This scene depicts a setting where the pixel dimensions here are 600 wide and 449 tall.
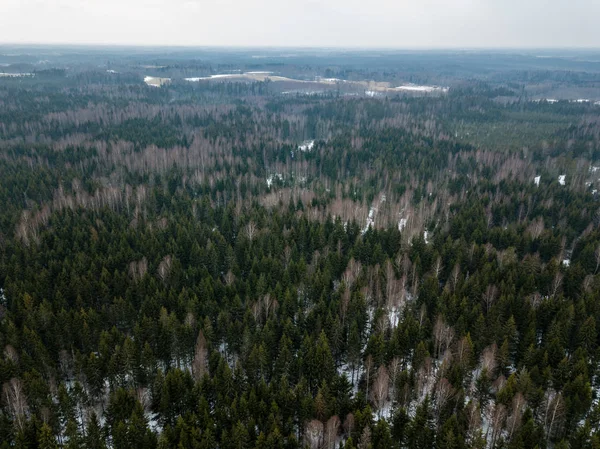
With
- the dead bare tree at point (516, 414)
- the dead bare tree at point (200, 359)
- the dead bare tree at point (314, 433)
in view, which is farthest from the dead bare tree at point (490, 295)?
the dead bare tree at point (200, 359)

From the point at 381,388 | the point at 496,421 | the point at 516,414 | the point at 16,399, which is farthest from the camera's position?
the point at 381,388

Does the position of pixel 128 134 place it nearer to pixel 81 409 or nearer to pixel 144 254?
pixel 144 254

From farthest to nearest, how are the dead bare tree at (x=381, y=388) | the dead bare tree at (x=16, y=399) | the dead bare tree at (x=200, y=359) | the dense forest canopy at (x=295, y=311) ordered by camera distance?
the dead bare tree at (x=200, y=359) < the dead bare tree at (x=381, y=388) < the dense forest canopy at (x=295, y=311) < the dead bare tree at (x=16, y=399)

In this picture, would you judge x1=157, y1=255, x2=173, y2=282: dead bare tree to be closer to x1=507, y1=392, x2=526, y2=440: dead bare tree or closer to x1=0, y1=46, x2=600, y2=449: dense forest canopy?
x1=0, y1=46, x2=600, y2=449: dense forest canopy

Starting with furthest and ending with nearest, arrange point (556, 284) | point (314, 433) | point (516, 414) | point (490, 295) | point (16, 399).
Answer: point (556, 284), point (490, 295), point (16, 399), point (314, 433), point (516, 414)

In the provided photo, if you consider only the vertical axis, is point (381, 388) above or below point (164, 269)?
below

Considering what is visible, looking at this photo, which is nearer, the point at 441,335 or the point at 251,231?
the point at 441,335

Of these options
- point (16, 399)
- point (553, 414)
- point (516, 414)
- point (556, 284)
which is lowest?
point (553, 414)

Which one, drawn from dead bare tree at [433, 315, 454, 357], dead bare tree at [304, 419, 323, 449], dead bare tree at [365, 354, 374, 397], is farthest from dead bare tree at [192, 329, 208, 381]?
dead bare tree at [433, 315, 454, 357]

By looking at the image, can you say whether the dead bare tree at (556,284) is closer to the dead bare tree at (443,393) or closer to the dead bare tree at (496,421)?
the dead bare tree at (496,421)

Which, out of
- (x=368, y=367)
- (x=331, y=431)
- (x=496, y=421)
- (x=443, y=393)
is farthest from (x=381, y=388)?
(x=496, y=421)

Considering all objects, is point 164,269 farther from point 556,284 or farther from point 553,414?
point 556,284

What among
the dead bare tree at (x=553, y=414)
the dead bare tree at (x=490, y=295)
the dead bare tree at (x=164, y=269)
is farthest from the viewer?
the dead bare tree at (x=164, y=269)
